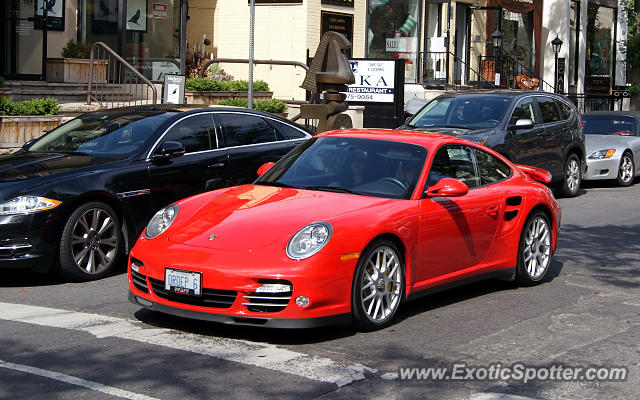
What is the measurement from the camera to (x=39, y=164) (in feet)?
29.9

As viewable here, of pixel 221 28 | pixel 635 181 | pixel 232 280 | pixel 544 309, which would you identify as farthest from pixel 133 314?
pixel 221 28

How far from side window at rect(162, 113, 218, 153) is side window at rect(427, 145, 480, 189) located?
129 inches

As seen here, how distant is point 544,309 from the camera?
788cm

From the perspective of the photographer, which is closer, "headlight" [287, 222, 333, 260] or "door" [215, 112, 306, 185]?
"headlight" [287, 222, 333, 260]

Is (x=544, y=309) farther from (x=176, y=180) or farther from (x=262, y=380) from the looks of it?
(x=176, y=180)

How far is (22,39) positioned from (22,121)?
18.3ft

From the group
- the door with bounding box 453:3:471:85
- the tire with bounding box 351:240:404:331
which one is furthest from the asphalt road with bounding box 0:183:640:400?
the door with bounding box 453:3:471:85

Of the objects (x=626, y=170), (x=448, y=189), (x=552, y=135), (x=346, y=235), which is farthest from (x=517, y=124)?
(x=346, y=235)

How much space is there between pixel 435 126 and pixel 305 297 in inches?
335

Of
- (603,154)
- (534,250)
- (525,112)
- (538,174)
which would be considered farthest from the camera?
(603,154)

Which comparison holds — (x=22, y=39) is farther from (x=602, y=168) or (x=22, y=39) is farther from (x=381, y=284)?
(x=381, y=284)

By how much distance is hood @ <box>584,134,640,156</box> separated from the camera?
1802 centimetres

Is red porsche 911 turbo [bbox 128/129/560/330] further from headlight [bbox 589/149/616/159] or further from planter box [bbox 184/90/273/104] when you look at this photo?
planter box [bbox 184/90/273/104]

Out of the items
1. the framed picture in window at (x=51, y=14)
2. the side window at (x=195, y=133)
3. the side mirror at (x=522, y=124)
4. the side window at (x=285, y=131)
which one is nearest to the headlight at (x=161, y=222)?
the side window at (x=195, y=133)
